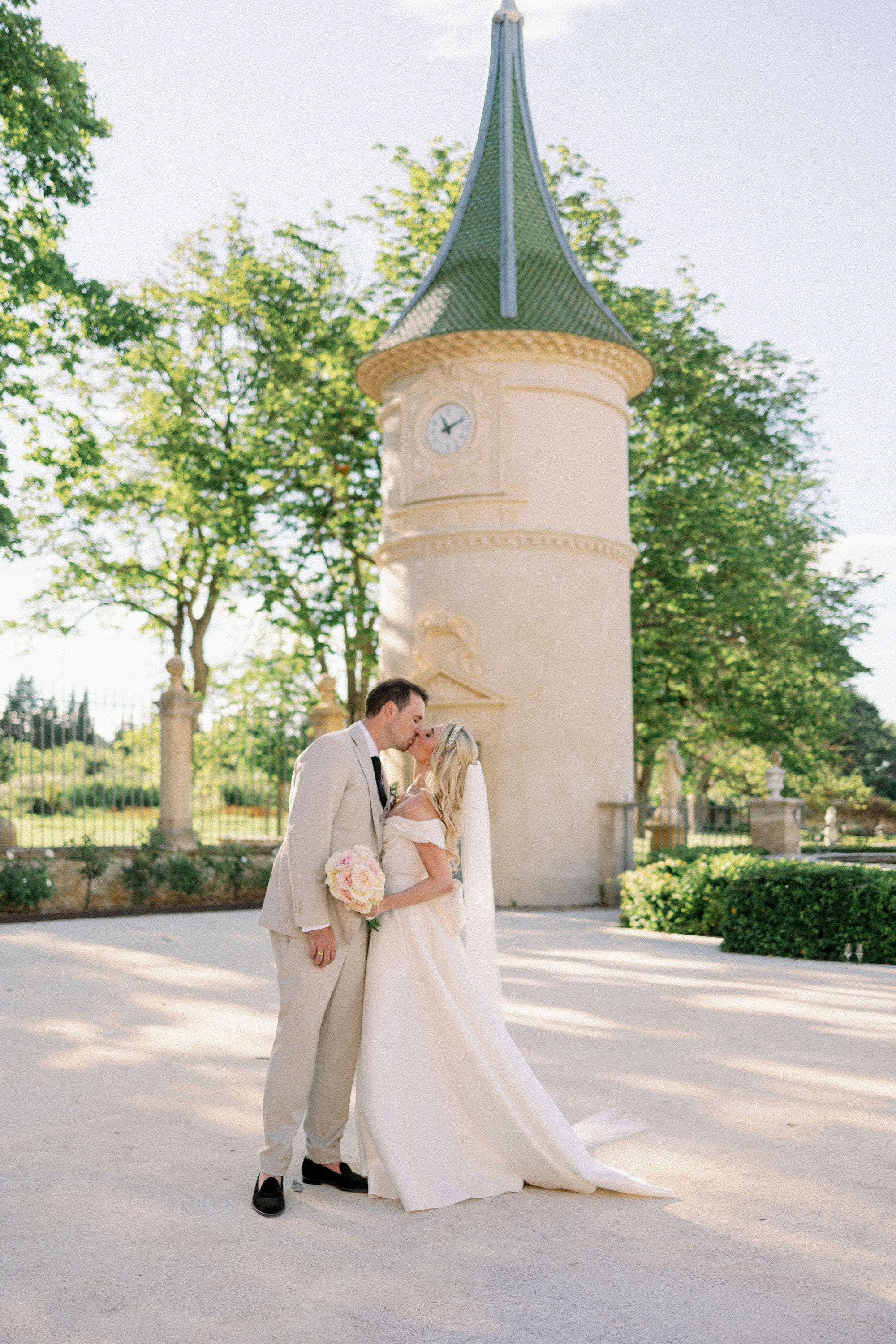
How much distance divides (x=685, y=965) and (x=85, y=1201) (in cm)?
767

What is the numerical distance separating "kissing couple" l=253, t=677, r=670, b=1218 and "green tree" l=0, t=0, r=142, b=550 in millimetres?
12394

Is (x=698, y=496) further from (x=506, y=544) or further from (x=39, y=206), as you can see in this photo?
(x=39, y=206)

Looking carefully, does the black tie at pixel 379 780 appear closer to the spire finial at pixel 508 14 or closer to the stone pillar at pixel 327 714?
the stone pillar at pixel 327 714

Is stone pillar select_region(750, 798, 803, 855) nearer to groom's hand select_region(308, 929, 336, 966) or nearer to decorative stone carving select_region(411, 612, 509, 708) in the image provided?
decorative stone carving select_region(411, 612, 509, 708)

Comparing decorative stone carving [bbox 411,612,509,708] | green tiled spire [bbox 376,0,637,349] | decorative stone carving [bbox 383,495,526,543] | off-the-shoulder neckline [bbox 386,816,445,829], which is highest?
green tiled spire [bbox 376,0,637,349]

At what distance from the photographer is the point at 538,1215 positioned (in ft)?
14.8

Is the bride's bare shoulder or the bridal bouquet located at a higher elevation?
the bride's bare shoulder

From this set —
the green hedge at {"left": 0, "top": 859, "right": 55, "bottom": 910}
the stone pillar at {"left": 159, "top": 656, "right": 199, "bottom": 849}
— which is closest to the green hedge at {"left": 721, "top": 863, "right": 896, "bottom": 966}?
the green hedge at {"left": 0, "top": 859, "right": 55, "bottom": 910}

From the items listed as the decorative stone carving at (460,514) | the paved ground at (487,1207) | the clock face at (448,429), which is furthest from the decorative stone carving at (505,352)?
the paved ground at (487,1207)

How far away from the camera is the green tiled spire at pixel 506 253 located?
19328mm

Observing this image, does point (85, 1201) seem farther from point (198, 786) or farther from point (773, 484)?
point (773, 484)

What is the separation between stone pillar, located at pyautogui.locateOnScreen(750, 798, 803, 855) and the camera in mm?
20297

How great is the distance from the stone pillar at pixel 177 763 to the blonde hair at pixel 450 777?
44.6ft

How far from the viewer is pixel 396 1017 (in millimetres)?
4938
